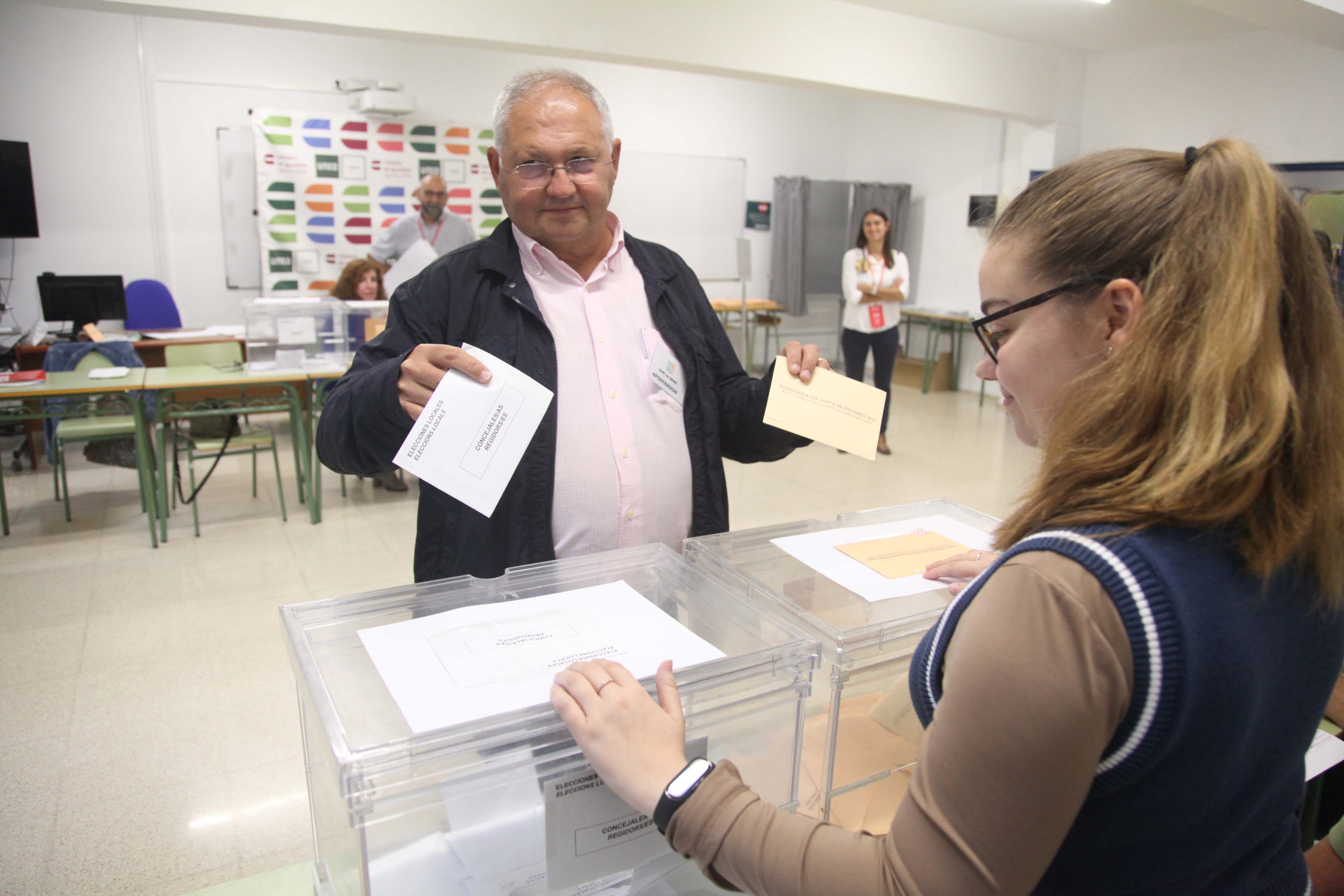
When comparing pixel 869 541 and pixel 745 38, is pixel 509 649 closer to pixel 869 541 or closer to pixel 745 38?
pixel 869 541

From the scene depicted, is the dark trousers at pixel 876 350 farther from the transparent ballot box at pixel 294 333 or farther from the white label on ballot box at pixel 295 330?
the white label on ballot box at pixel 295 330

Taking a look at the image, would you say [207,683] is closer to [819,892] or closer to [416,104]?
[819,892]

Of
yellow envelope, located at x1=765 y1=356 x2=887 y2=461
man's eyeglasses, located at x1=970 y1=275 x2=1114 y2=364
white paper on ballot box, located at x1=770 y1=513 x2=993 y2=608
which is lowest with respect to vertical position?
white paper on ballot box, located at x1=770 y1=513 x2=993 y2=608

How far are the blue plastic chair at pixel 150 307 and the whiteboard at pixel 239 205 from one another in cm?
54

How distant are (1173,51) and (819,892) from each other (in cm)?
758

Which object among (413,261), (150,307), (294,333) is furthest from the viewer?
(150,307)

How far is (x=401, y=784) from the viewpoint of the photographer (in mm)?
648

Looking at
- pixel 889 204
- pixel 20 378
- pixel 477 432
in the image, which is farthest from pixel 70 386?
pixel 889 204

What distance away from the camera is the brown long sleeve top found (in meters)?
0.53

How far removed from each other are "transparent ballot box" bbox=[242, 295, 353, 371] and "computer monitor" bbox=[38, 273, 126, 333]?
2.01m

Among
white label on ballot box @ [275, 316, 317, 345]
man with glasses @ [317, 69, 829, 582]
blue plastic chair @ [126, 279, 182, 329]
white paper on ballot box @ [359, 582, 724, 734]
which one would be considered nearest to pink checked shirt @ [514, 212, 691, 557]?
man with glasses @ [317, 69, 829, 582]

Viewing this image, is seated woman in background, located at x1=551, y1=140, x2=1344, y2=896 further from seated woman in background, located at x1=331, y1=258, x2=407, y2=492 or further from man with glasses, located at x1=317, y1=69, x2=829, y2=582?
seated woman in background, located at x1=331, y1=258, x2=407, y2=492

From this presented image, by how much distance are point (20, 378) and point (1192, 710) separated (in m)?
4.81

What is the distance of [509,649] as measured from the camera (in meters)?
0.83
